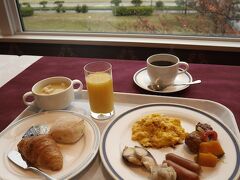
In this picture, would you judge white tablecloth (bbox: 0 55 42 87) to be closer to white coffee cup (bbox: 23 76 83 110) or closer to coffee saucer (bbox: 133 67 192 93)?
white coffee cup (bbox: 23 76 83 110)

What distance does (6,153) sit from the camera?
2.37ft

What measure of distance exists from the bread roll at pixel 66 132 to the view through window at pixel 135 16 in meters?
1.55

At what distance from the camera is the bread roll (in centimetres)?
73

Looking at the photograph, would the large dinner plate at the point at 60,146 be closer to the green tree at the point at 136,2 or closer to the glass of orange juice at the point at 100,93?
the glass of orange juice at the point at 100,93

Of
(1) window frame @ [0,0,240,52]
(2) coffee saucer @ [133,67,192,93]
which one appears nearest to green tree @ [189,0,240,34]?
(1) window frame @ [0,0,240,52]

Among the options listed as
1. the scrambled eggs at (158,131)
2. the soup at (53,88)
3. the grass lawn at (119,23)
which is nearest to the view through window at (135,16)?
the grass lawn at (119,23)

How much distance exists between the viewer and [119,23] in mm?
2215

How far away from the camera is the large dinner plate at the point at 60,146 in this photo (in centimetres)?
65

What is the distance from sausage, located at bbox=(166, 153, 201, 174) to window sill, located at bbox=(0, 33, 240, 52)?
141cm

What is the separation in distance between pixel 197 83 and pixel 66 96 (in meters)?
0.51

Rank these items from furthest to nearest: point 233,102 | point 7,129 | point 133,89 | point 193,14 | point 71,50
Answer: point 71,50 < point 193,14 < point 133,89 < point 233,102 < point 7,129

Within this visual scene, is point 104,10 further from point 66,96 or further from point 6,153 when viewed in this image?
point 6,153

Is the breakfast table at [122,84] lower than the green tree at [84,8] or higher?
lower

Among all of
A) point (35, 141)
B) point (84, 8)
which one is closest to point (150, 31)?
point (84, 8)
